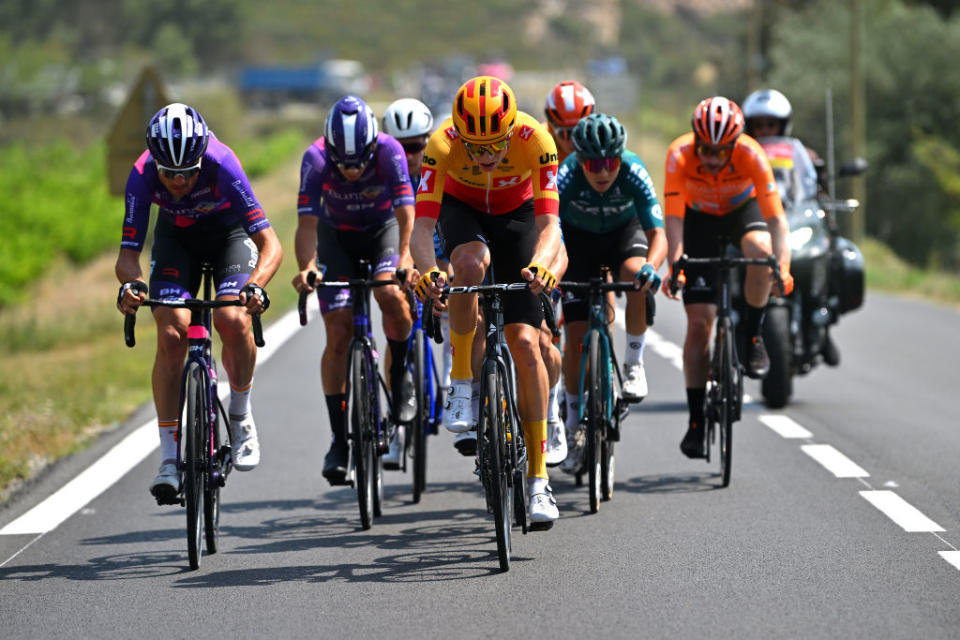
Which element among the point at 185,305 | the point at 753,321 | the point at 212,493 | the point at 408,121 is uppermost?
the point at 408,121

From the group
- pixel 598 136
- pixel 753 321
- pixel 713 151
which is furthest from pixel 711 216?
pixel 598 136

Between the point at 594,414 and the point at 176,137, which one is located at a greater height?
the point at 176,137

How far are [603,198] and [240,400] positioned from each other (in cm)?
231

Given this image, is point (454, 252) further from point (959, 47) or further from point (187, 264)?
point (959, 47)

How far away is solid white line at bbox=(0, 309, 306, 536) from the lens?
8.23 m

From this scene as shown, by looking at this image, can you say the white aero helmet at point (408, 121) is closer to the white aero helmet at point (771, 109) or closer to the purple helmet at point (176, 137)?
the purple helmet at point (176, 137)

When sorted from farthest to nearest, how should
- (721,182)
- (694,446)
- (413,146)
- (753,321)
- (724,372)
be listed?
(753,321) < (721,182) < (413,146) < (694,446) < (724,372)

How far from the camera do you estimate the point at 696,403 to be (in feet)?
31.6

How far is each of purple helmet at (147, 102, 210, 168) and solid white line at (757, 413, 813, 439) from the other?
498cm

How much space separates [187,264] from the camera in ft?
25.9

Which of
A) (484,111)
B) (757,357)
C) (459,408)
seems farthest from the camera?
(757,357)

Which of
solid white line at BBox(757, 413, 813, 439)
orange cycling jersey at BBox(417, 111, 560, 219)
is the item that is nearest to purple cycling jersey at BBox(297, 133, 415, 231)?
orange cycling jersey at BBox(417, 111, 560, 219)

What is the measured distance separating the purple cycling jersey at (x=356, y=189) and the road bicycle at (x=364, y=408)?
1.36 ft

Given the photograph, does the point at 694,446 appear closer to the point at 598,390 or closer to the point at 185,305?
the point at 598,390
